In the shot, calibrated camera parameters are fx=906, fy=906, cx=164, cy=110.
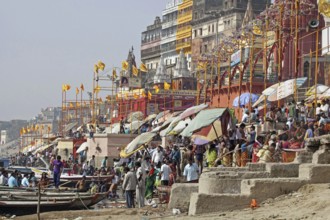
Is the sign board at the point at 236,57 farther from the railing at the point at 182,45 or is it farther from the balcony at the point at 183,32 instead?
the balcony at the point at 183,32

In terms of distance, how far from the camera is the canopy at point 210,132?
23292mm

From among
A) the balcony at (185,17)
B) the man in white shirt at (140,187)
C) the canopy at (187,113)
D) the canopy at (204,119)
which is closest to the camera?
the man in white shirt at (140,187)

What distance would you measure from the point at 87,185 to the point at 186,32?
2601 inches

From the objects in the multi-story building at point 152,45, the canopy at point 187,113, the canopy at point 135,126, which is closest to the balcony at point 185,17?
the multi-story building at point 152,45

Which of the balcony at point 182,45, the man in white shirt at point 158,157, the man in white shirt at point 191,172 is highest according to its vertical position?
the balcony at point 182,45

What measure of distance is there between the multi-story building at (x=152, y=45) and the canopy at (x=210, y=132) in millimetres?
82362

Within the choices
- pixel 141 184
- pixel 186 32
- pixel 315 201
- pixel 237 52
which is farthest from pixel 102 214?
pixel 186 32

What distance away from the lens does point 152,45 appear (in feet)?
359

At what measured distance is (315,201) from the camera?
1309 cm

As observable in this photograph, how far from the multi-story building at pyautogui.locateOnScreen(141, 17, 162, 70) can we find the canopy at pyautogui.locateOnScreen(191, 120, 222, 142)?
82.4 metres

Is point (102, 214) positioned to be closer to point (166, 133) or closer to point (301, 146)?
point (301, 146)

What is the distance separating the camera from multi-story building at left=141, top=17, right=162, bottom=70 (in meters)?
107

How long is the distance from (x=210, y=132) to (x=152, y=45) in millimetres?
86216

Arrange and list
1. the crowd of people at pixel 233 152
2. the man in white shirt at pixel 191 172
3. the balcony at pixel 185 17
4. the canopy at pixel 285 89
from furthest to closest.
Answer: the balcony at pixel 185 17, the canopy at pixel 285 89, the man in white shirt at pixel 191 172, the crowd of people at pixel 233 152
